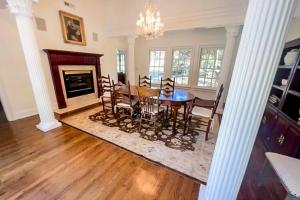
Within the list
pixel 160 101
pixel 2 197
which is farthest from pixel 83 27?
pixel 2 197

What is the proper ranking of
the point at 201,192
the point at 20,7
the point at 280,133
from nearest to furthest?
1. the point at 201,192
2. the point at 280,133
3. the point at 20,7

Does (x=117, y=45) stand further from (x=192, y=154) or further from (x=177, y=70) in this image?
(x=192, y=154)

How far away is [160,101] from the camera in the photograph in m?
2.60

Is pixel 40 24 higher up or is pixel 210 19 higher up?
Answer: pixel 210 19

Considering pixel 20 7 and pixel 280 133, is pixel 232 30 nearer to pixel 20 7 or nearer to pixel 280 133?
pixel 280 133

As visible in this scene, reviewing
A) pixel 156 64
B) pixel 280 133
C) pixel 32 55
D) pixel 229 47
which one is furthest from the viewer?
pixel 156 64

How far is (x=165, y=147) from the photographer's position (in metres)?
2.28

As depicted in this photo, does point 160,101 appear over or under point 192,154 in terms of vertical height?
→ over

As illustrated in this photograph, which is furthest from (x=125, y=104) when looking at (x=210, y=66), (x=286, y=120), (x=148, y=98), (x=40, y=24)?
(x=210, y=66)

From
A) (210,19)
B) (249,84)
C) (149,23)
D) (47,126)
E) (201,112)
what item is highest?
(210,19)

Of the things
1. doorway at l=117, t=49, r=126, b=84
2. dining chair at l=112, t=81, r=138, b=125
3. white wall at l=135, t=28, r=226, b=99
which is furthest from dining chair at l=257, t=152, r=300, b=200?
doorway at l=117, t=49, r=126, b=84

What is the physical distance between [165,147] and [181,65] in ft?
12.9

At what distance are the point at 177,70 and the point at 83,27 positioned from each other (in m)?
3.61

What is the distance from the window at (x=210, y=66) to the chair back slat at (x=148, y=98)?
3135 millimetres
